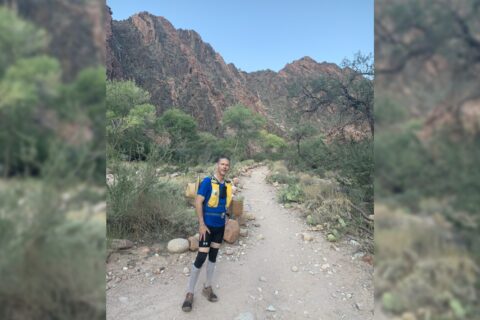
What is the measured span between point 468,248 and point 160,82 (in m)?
43.9

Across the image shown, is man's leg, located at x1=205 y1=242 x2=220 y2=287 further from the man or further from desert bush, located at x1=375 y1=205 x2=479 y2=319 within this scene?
desert bush, located at x1=375 y1=205 x2=479 y2=319

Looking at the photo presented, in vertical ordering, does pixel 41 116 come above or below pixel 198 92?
below

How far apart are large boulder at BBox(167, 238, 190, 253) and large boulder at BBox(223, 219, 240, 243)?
2.04ft

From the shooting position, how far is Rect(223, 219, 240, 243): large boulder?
4.06 metres

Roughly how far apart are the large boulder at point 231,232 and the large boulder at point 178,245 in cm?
62

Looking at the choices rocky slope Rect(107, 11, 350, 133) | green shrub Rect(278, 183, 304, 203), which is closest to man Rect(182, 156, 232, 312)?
green shrub Rect(278, 183, 304, 203)

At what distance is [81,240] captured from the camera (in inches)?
32.2

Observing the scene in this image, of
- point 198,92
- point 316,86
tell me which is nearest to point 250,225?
point 316,86

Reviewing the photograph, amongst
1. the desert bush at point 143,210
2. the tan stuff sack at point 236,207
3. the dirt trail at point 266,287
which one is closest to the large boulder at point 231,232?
the dirt trail at point 266,287

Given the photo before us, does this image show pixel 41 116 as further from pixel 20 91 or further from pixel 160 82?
pixel 160 82

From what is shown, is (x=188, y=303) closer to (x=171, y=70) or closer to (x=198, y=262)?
(x=198, y=262)

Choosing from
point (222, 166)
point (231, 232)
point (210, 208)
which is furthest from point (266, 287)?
point (222, 166)

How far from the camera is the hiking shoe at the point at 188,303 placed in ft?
7.98

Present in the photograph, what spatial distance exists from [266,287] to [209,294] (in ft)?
2.06
